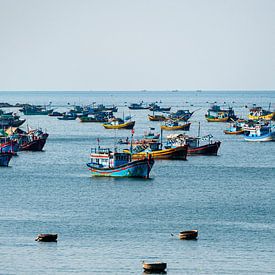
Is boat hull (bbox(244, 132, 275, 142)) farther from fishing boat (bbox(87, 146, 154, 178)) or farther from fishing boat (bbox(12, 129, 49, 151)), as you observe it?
fishing boat (bbox(87, 146, 154, 178))

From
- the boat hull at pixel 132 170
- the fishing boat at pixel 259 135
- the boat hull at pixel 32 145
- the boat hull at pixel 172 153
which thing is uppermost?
the boat hull at pixel 132 170

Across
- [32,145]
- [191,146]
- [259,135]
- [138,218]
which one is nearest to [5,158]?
[32,145]

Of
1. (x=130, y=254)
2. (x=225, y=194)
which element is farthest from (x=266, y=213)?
(x=130, y=254)

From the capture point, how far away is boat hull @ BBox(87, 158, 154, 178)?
355ft

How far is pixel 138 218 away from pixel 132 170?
81.7 ft

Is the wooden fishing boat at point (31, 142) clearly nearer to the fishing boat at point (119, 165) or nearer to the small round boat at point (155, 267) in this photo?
the fishing boat at point (119, 165)

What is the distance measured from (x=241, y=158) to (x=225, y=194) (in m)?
43.5

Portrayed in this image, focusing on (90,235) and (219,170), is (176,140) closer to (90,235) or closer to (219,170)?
(219,170)

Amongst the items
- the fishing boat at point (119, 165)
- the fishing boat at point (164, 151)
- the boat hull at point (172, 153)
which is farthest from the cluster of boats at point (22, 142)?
the fishing boat at point (119, 165)

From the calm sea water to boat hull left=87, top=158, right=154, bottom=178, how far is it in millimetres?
1323

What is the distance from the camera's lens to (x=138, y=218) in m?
83.6

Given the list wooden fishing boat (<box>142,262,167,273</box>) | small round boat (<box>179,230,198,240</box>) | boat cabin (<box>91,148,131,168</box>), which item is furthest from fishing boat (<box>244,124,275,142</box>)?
wooden fishing boat (<box>142,262,167,273</box>)

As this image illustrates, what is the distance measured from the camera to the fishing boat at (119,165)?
10819 cm

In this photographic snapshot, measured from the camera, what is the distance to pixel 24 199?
312 ft
